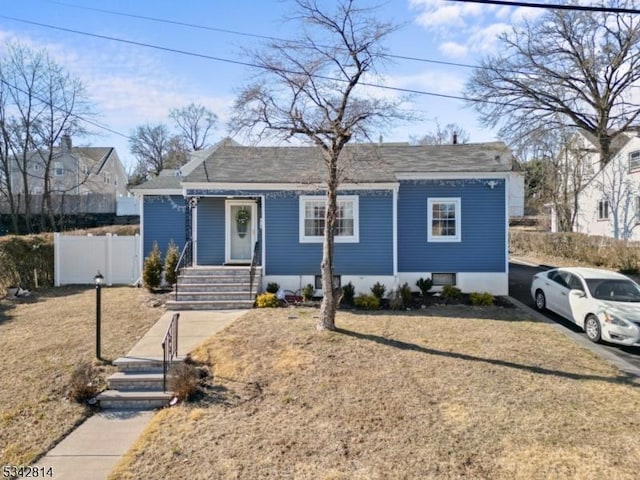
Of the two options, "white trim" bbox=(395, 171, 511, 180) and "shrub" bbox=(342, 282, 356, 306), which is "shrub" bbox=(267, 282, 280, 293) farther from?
"white trim" bbox=(395, 171, 511, 180)

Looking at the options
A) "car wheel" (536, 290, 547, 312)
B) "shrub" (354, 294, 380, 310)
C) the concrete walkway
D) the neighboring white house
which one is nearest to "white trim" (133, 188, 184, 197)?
"shrub" (354, 294, 380, 310)

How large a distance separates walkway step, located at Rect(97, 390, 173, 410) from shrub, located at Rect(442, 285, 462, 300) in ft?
29.4

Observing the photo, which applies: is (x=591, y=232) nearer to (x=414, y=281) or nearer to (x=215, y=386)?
(x=414, y=281)

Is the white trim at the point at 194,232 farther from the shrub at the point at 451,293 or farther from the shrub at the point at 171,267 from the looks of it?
the shrub at the point at 451,293

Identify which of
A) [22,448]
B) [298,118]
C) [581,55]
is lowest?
[22,448]

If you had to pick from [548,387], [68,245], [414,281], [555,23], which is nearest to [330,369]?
[548,387]

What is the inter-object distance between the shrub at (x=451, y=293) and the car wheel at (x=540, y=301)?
2.25 meters

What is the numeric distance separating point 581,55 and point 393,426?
2931cm

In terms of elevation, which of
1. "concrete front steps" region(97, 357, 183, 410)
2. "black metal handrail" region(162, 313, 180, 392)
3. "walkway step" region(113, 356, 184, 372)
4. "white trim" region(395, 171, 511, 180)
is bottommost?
"concrete front steps" region(97, 357, 183, 410)

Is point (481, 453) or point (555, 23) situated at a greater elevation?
point (555, 23)

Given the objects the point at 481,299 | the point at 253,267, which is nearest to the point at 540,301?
the point at 481,299

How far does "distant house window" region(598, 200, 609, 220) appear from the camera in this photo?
28453mm

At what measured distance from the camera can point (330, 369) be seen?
21.7ft

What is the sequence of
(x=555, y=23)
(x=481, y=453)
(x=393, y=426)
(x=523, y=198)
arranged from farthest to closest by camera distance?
1. (x=523, y=198)
2. (x=555, y=23)
3. (x=393, y=426)
4. (x=481, y=453)
